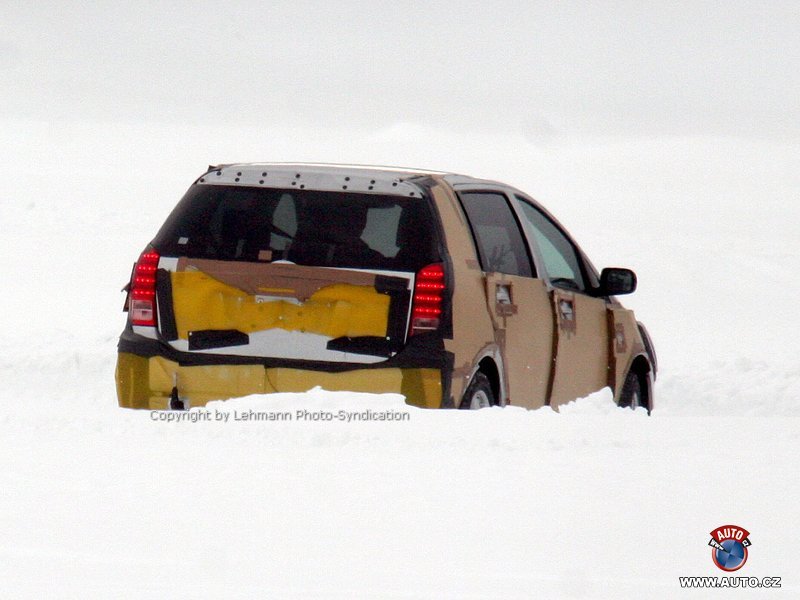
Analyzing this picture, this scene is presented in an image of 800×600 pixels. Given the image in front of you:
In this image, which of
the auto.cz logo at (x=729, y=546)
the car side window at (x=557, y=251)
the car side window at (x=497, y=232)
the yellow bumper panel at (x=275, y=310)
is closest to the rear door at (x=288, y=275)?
the yellow bumper panel at (x=275, y=310)

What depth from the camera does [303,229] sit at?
7.14 meters

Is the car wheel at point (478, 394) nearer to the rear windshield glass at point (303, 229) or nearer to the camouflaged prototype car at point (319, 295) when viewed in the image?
the camouflaged prototype car at point (319, 295)

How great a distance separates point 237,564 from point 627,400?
477 cm

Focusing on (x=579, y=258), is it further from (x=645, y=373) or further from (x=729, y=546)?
(x=729, y=546)

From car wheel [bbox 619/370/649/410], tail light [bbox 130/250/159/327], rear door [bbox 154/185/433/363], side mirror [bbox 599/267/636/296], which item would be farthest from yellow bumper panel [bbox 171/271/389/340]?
car wheel [bbox 619/370/649/410]

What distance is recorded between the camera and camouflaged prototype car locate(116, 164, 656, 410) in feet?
22.6

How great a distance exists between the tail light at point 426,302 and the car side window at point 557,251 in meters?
1.83

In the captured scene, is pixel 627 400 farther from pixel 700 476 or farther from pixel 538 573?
pixel 538 573

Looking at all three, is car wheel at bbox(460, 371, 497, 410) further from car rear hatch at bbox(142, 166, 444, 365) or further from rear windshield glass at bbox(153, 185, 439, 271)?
rear windshield glass at bbox(153, 185, 439, 271)

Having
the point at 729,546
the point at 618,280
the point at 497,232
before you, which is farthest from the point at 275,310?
the point at 618,280

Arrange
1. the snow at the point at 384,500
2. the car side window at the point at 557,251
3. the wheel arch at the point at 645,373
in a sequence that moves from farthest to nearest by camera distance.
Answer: the wheel arch at the point at 645,373 < the car side window at the point at 557,251 < the snow at the point at 384,500

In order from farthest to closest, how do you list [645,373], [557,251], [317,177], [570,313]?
[645,373], [557,251], [570,313], [317,177]

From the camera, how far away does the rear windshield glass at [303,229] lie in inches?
277

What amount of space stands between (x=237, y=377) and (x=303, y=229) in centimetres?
77
